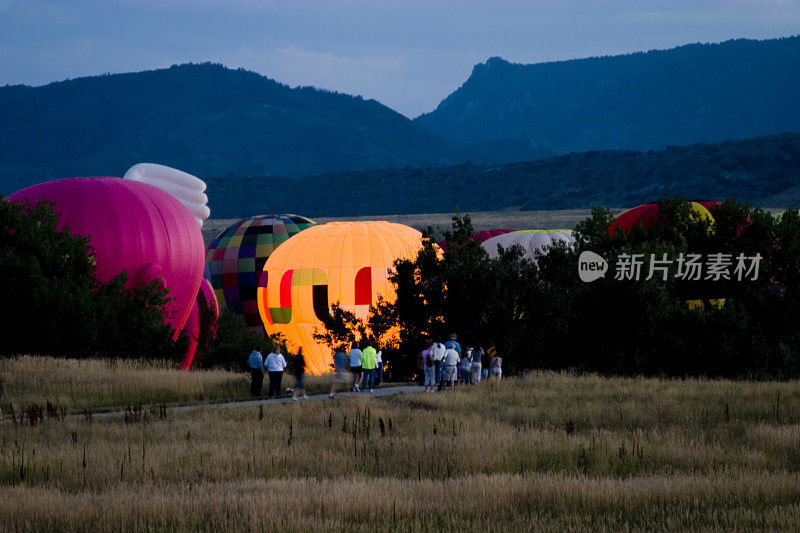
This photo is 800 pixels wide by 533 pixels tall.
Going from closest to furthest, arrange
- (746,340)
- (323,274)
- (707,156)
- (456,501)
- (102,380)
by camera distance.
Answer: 1. (456,501)
2. (102,380)
3. (746,340)
4. (323,274)
5. (707,156)

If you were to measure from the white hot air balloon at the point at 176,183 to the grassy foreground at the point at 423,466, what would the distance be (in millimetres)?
28240

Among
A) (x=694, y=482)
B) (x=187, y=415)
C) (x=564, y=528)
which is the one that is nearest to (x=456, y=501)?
(x=564, y=528)

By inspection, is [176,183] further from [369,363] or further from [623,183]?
[623,183]

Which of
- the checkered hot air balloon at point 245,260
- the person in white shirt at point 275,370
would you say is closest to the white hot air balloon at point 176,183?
the checkered hot air balloon at point 245,260

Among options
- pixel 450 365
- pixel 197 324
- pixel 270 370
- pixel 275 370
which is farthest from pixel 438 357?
pixel 197 324

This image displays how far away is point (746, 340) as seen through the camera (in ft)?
135

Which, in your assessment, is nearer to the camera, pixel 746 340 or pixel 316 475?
pixel 316 475

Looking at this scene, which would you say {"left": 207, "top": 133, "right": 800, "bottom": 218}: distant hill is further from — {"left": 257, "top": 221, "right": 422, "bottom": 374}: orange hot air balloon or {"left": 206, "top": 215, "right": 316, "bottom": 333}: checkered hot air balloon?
{"left": 257, "top": 221, "right": 422, "bottom": 374}: orange hot air balloon

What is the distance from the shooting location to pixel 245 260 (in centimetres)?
6247

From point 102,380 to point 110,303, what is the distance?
10.7m

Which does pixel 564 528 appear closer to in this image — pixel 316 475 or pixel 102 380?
pixel 316 475

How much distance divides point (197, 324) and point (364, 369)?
17403 mm

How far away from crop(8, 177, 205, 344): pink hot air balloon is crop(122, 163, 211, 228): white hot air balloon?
11.6 m

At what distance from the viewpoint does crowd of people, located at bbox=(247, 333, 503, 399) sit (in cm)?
2654
